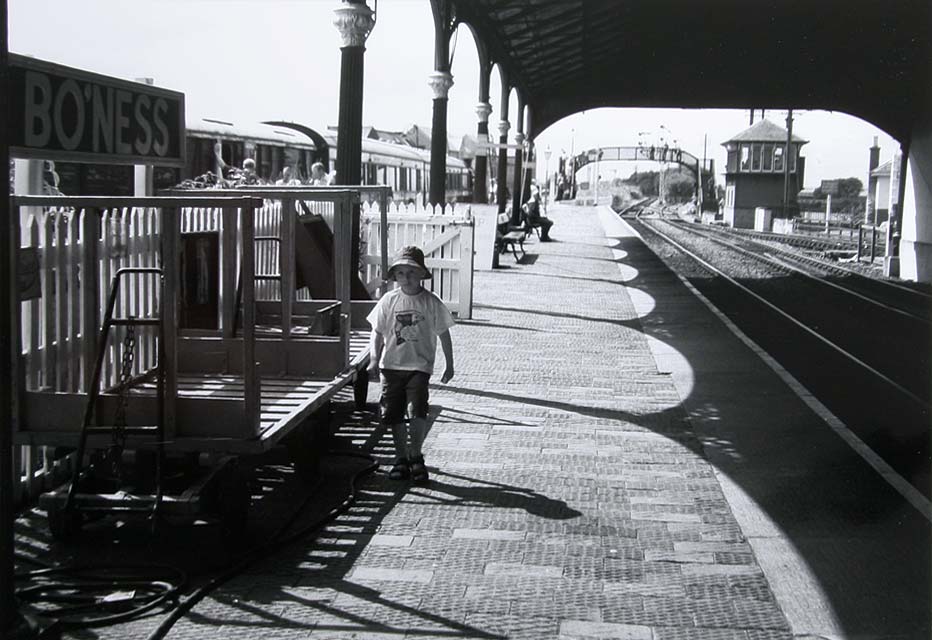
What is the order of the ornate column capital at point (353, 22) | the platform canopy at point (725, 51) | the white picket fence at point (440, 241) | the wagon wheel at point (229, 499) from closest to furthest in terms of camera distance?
the wagon wheel at point (229, 499) < the ornate column capital at point (353, 22) < the white picket fence at point (440, 241) < the platform canopy at point (725, 51)

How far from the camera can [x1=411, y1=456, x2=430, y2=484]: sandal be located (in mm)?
6777

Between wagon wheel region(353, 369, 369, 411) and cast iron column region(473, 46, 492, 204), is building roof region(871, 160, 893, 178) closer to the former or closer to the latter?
cast iron column region(473, 46, 492, 204)

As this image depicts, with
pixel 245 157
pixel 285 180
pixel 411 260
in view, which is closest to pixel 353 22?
pixel 285 180

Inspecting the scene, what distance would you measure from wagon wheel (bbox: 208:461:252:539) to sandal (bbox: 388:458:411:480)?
5.06ft

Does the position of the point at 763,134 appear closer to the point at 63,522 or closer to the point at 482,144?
the point at 482,144

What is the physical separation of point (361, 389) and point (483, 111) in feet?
59.1

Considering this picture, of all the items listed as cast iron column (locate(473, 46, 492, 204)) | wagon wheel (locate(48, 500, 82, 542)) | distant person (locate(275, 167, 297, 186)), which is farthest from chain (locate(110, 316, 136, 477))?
cast iron column (locate(473, 46, 492, 204))

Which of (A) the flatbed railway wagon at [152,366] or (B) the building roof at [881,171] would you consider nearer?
(A) the flatbed railway wagon at [152,366]

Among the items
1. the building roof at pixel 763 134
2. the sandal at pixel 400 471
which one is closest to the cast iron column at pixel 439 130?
the sandal at pixel 400 471

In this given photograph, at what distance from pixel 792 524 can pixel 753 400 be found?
378 cm

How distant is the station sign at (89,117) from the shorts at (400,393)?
1.79 meters

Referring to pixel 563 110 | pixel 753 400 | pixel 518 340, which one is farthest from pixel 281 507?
pixel 563 110

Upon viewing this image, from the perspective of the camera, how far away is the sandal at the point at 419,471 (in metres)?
6.78

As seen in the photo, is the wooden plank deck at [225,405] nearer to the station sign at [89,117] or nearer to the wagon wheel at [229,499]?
the wagon wheel at [229,499]
